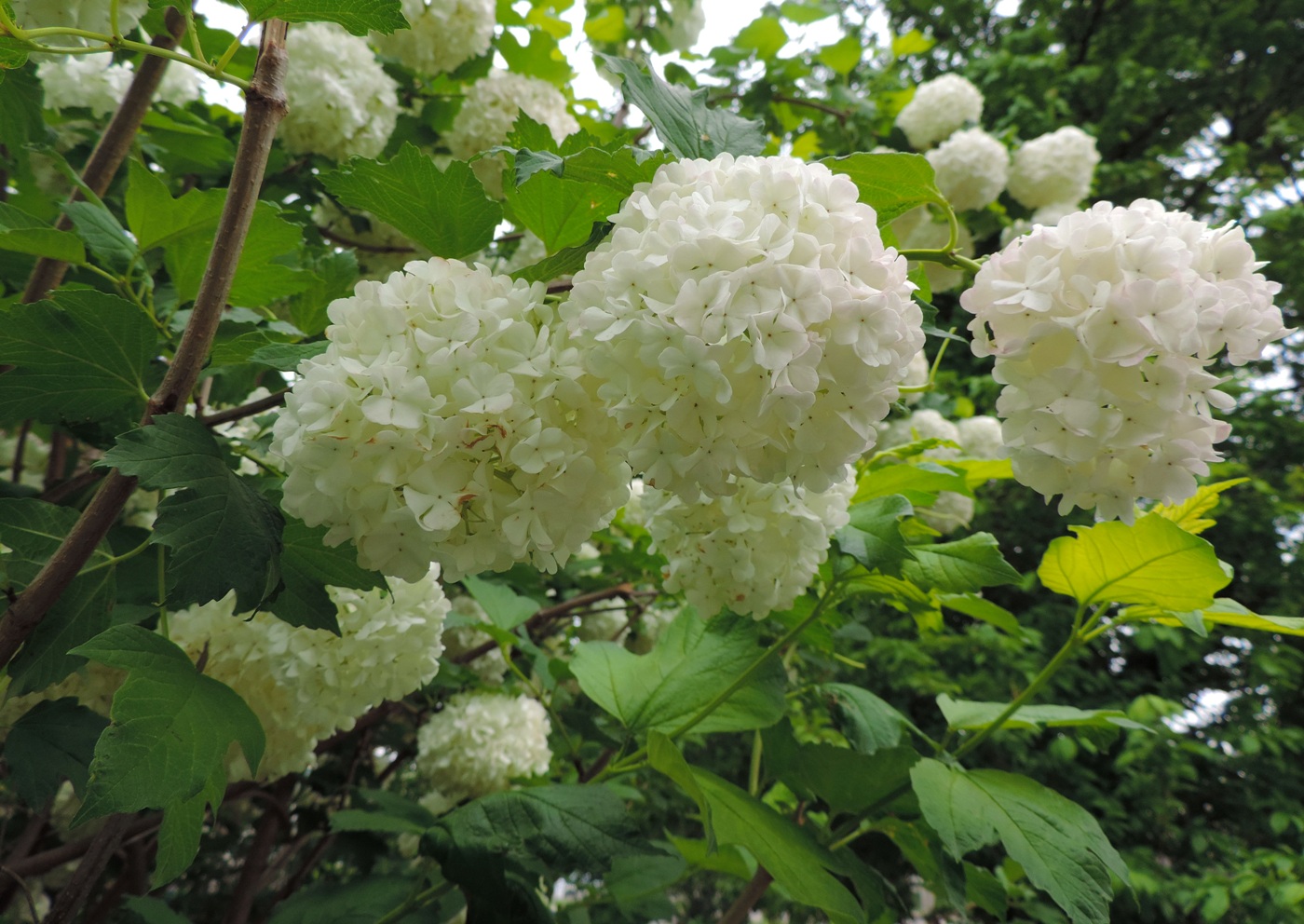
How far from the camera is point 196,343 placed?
0.78m

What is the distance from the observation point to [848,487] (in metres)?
1.14

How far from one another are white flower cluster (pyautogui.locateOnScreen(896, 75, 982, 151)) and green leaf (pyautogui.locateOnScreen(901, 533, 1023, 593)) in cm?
230

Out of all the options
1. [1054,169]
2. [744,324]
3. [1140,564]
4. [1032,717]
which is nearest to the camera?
[744,324]

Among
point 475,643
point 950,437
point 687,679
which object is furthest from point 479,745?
point 950,437

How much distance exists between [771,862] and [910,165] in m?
0.77

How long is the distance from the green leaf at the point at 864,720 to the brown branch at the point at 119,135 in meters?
1.20

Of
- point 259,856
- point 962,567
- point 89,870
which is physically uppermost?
point 962,567

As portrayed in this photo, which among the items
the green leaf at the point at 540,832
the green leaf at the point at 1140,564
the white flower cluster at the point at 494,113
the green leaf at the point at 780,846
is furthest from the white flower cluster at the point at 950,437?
the green leaf at the point at 540,832

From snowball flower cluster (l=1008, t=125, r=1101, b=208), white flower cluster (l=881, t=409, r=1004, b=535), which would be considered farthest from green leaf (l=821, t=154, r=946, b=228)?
snowball flower cluster (l=1008, t=125, r=1101, b=208)

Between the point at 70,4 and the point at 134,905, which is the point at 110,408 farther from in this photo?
the point at 134,905

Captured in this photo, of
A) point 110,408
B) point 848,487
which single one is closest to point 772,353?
point 848,487

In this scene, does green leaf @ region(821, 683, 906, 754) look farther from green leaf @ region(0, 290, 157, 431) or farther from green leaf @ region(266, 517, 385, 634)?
green leaf @ region(0, 290, 157, 431)

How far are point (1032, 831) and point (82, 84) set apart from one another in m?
2.19

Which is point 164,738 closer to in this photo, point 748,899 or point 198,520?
point 198,520
